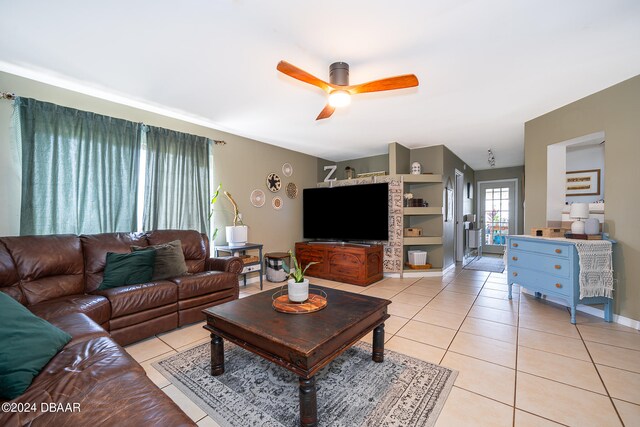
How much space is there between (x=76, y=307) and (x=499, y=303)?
14.1ft

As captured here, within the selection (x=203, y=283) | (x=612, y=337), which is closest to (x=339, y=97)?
(x=203, y=283)

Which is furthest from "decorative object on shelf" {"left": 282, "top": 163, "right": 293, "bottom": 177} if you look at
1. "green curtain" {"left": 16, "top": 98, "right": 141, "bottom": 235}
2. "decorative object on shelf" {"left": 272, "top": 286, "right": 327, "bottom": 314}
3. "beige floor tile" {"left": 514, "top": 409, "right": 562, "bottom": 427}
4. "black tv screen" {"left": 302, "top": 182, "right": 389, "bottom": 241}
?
"beige floor tile" {"left": 514, "top": 409, "right": 562, "bottom": 427}

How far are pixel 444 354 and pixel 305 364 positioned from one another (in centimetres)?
138

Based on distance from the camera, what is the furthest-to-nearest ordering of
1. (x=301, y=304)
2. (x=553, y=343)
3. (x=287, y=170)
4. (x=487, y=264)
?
(x=487, y=264) < (x=287, y=170) < (x=553, y=343) < (x=301, y=304)

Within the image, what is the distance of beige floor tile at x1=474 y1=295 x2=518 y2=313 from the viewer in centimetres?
314

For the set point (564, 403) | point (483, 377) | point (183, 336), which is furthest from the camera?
point (183, 336)

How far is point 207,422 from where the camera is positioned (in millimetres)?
1447

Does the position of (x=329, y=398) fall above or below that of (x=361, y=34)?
below

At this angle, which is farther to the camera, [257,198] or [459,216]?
[459,216]

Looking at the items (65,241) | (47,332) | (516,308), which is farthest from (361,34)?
(516,308)

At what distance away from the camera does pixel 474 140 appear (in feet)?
14.9

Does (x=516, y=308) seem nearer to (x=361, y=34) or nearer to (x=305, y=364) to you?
(x=305, y=364)

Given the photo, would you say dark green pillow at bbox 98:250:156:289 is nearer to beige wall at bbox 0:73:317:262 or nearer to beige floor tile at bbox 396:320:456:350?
beige wall at bbox 0:73:317:262

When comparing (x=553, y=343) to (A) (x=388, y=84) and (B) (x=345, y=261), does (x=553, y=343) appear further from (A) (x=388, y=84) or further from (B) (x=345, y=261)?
(B) (x=345, y=261)
